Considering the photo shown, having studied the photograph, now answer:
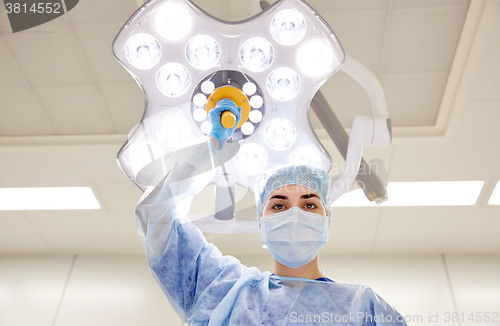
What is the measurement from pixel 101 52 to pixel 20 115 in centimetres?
72

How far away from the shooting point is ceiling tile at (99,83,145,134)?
239 cm

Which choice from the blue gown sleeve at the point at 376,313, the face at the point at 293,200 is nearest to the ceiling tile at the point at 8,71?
the face at the point at 293,200

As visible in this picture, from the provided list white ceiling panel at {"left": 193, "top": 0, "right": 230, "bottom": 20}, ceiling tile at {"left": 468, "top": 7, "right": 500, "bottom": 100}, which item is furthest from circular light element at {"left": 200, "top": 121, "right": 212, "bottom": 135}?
ceiling tile at {"left": 468, "top": 7, "right": 500, "bottom": 100}

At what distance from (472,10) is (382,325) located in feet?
5.43

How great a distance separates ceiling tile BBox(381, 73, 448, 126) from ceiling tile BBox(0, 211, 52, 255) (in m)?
2.67

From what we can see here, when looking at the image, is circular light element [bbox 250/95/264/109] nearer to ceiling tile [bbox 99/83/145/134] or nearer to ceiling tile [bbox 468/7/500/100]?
ceiling tile [bbox 99/83/145/134]

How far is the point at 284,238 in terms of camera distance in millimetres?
1263

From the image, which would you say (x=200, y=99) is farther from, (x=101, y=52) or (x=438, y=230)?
(x=438, y=230)

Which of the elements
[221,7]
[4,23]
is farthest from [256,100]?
[4,23]

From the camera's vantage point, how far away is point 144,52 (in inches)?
49.3

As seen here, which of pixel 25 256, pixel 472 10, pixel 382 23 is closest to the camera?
pixel 472 10

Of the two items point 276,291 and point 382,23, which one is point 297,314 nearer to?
point 276,291

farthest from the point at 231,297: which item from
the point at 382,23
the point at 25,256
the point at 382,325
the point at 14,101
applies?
the point at 25,256

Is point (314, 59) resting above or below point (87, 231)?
below
